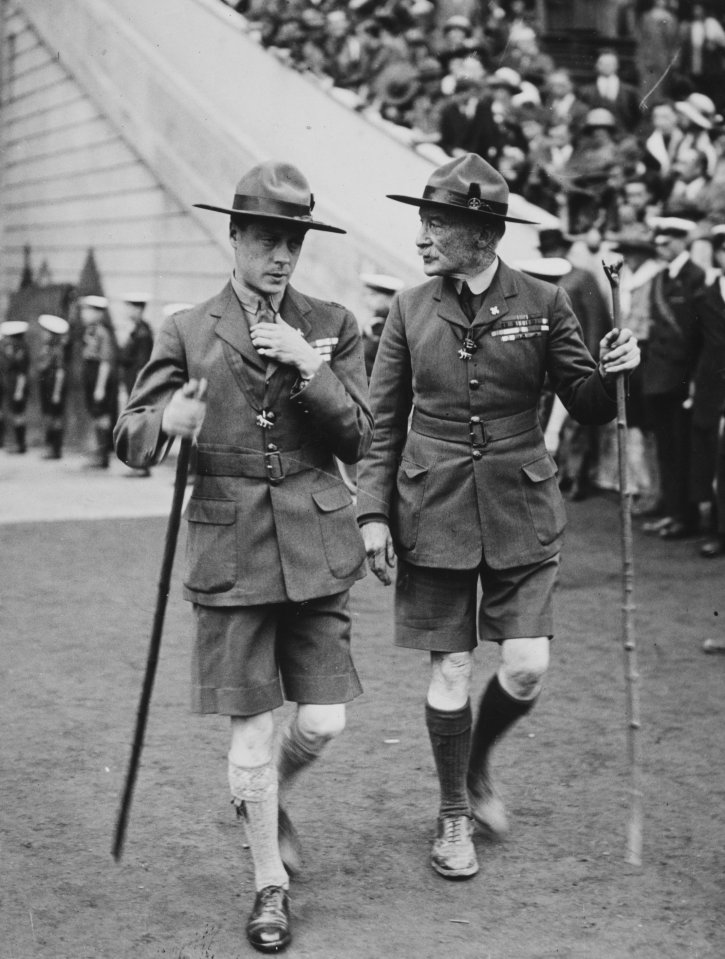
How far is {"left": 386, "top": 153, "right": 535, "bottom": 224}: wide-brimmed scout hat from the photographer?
454 cm

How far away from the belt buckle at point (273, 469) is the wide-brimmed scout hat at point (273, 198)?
633mm

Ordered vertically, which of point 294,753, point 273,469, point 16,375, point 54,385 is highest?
point 273,469

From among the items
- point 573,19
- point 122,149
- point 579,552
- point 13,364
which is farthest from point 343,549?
point 573,19

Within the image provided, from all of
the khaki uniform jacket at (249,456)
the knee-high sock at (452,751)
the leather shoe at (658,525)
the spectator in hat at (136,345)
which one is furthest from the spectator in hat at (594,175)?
the khaki uniform jacket at (249,456)

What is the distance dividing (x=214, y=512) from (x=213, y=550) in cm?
11

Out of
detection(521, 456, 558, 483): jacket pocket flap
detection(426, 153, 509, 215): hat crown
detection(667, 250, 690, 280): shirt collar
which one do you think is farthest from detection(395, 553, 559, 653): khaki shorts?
detection(667, 250, 690, 280): shirt collar

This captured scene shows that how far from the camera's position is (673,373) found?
10594 mm

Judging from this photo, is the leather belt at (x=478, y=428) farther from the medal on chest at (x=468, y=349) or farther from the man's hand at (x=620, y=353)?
the man's hand at (x=620, y=353)

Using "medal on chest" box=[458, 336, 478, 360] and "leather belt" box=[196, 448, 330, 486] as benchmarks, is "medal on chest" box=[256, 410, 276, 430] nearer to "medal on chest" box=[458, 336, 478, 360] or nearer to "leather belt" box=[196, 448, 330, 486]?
"leather belt" box=[196, 448, 330, 486]

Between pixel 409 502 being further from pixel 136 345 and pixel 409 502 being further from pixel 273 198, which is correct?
pixel 136 345

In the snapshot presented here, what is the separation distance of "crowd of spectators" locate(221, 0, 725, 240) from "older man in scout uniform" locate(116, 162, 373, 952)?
798 cm

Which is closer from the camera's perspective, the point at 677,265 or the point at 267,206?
the point at 267,206

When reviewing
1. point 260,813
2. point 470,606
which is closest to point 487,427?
point 470,606

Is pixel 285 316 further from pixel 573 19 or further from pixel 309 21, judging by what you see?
pixel 573 19
